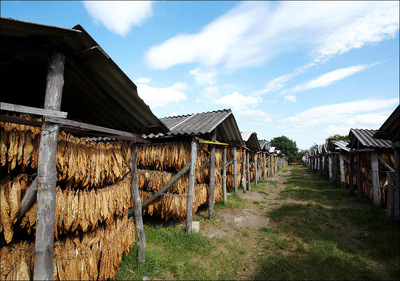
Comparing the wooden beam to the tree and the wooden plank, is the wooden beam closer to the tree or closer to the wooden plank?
the wooden plank

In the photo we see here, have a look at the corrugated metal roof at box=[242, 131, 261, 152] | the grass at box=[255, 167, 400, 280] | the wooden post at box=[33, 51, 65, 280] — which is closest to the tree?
the corrugated metal roof at box=[242, 131, 261, 152]

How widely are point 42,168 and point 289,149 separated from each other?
76.3 metres

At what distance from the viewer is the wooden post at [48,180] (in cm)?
250

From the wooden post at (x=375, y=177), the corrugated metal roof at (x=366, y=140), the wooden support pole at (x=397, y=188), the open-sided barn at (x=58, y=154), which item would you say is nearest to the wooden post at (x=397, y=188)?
the wooden support pole at (x=397, y=188)

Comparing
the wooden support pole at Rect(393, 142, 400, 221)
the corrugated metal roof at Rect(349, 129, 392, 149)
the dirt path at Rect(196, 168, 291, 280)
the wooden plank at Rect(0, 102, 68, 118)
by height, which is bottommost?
the dirt path at Rect(196, 168, 291, 280)

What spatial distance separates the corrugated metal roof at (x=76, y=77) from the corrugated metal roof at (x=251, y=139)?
34.7ft

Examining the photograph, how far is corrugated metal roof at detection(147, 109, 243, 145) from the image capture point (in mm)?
6801

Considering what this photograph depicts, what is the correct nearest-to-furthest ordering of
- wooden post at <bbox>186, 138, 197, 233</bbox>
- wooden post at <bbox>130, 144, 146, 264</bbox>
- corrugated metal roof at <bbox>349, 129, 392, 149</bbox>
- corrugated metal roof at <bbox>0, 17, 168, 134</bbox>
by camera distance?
corrugated metal roof at <bbox>0, 17, 168, 134</bbox>
wooden post at <bbox>130, 144, 146, 264</bbox>
wooden post at <bbox>186, 138, 197, 233</bbox>
corrugated metal roof at <bbox>349, 129, 392, 149</bbox>

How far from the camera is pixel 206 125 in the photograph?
7.18 metres

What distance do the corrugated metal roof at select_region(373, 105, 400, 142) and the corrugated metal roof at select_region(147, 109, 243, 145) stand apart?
5458 millimetres

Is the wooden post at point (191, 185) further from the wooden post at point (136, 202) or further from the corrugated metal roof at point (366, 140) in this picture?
the corrugated metal roof at point (366, 140)

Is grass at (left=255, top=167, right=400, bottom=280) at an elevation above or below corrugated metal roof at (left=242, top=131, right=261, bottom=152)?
below

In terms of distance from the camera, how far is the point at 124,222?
4.43 metres

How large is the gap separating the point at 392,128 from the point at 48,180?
9871mm
